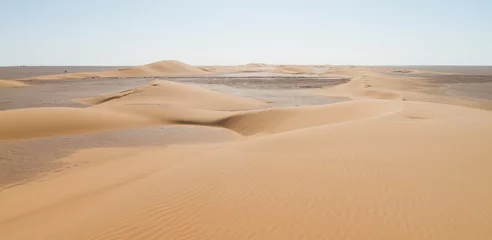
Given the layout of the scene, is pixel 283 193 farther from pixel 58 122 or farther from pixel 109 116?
pixel 109 116

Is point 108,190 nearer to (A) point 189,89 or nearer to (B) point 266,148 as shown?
(B) point 266,148

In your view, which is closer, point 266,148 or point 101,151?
point 266,148

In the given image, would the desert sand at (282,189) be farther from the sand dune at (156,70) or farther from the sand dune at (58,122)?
the sand dune at (156,70)

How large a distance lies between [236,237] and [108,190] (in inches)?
139

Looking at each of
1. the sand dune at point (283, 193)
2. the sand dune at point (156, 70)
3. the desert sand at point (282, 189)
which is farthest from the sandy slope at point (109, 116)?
the sand dune at point (156, 70)

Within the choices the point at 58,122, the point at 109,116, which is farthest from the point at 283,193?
the point at 109,116

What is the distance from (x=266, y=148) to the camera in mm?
8820

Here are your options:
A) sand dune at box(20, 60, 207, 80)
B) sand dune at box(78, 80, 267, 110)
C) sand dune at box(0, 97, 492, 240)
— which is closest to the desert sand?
sand dune at box(0, 97, 492, 240)

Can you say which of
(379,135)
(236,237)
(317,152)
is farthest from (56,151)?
(379,135)

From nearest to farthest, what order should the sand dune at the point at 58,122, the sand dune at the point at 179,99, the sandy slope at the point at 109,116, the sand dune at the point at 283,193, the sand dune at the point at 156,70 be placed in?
the sand dune at the point at 283,193 → the sand dune at the point at 58,122 → the sandy slope at the point at 109,116 → the sand dune at the point at 179,99 → the sand dune at the point at 156,70

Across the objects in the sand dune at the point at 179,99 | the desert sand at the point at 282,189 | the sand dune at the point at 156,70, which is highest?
the sand dune at the point at 156,70

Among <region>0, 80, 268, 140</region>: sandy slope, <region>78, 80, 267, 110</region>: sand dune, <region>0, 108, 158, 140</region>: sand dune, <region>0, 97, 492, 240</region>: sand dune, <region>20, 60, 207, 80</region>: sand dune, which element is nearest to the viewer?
<region>0, 97, 492, 240</region>: sand dune

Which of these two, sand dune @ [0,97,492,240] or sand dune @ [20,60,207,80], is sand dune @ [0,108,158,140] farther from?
sand dune @ [20,60,207,80]

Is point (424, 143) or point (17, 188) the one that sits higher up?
point (424, 143)
